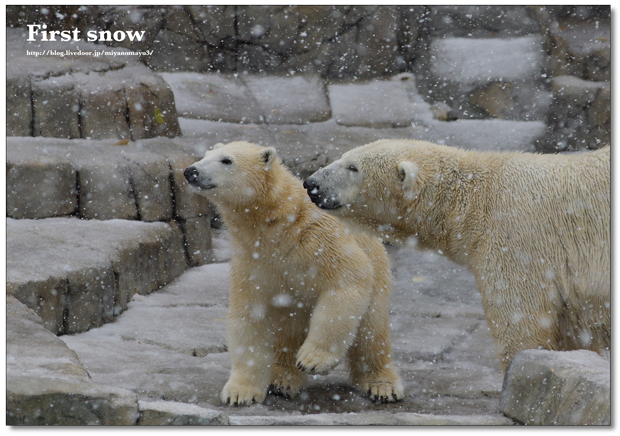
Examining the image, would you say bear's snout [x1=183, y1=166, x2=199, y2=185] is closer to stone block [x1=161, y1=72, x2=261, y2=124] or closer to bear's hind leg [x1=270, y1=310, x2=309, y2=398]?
bear's hind leg [x1=270, y1=310, x2=309, y2=398]

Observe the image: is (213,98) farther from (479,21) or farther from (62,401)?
(62,401)

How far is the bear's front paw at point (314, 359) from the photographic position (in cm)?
347

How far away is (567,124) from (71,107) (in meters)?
6.61

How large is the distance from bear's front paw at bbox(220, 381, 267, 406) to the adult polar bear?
1.13 metres

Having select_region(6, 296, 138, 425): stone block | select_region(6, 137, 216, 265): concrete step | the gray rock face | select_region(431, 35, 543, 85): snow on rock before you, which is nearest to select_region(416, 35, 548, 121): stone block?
select_region(431, 35, 543, 85): snow on rock

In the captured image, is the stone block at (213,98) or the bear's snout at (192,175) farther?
the stone block at (213,98)

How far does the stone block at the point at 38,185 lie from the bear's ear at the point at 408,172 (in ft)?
12.2

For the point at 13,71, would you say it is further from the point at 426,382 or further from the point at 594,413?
the point at 594,413

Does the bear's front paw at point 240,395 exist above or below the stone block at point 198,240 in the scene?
above

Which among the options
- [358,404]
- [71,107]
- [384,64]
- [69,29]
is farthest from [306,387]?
[384,64]

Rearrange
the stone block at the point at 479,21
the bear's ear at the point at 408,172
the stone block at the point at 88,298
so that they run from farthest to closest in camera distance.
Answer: the stone block at the point at 479,21 < the stone block at the point at 88,298 < the bear's ear at the point at 408,172

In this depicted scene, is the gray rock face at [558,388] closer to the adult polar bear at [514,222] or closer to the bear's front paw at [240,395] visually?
the adult polar bear at [514,222]

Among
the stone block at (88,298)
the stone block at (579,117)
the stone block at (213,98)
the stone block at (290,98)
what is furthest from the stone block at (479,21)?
the stone block at (88,298)

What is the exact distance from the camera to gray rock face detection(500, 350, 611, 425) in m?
2.50
